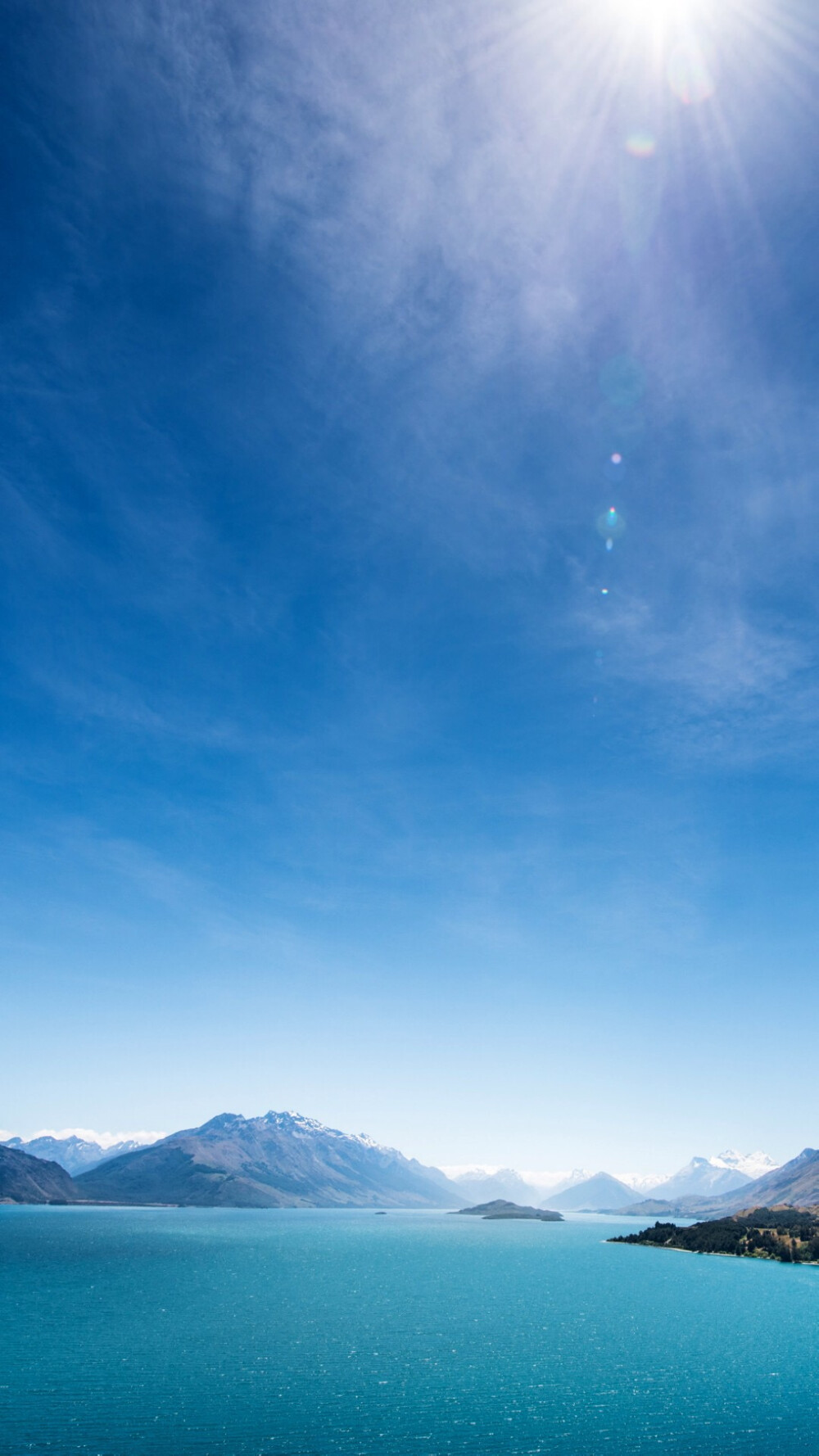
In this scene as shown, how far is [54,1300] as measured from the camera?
397 ft

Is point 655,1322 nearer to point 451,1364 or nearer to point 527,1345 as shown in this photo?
point 527,1345

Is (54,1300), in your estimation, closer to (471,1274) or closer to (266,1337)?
(266,1337)

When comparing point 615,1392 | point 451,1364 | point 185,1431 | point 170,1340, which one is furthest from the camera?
point 170,1340

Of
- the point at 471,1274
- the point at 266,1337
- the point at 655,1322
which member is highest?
the point at 266,1337

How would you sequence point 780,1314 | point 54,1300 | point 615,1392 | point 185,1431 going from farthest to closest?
1. point 780,1314
2. point 54,1300
3. point 615,1392
4. point 185,1431

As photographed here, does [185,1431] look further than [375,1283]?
No

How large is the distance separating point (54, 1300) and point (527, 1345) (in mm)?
85226

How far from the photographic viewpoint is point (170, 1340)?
300ft

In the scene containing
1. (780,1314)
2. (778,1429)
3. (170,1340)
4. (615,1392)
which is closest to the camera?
(778,1429)

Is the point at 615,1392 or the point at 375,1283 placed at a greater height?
the point at 615,1392

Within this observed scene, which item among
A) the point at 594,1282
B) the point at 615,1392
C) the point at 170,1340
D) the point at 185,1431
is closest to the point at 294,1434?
the point at 185,1431

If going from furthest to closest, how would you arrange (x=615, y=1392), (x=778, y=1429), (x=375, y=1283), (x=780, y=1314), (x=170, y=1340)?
(x=375, y=1283) < (x=780, y=1314) < (x=170, y=1340) < (x=615, y=1392) < (x=778, y=1429)

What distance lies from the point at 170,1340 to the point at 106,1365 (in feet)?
55.0

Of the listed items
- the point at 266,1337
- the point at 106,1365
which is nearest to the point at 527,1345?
the point at 266,1337
